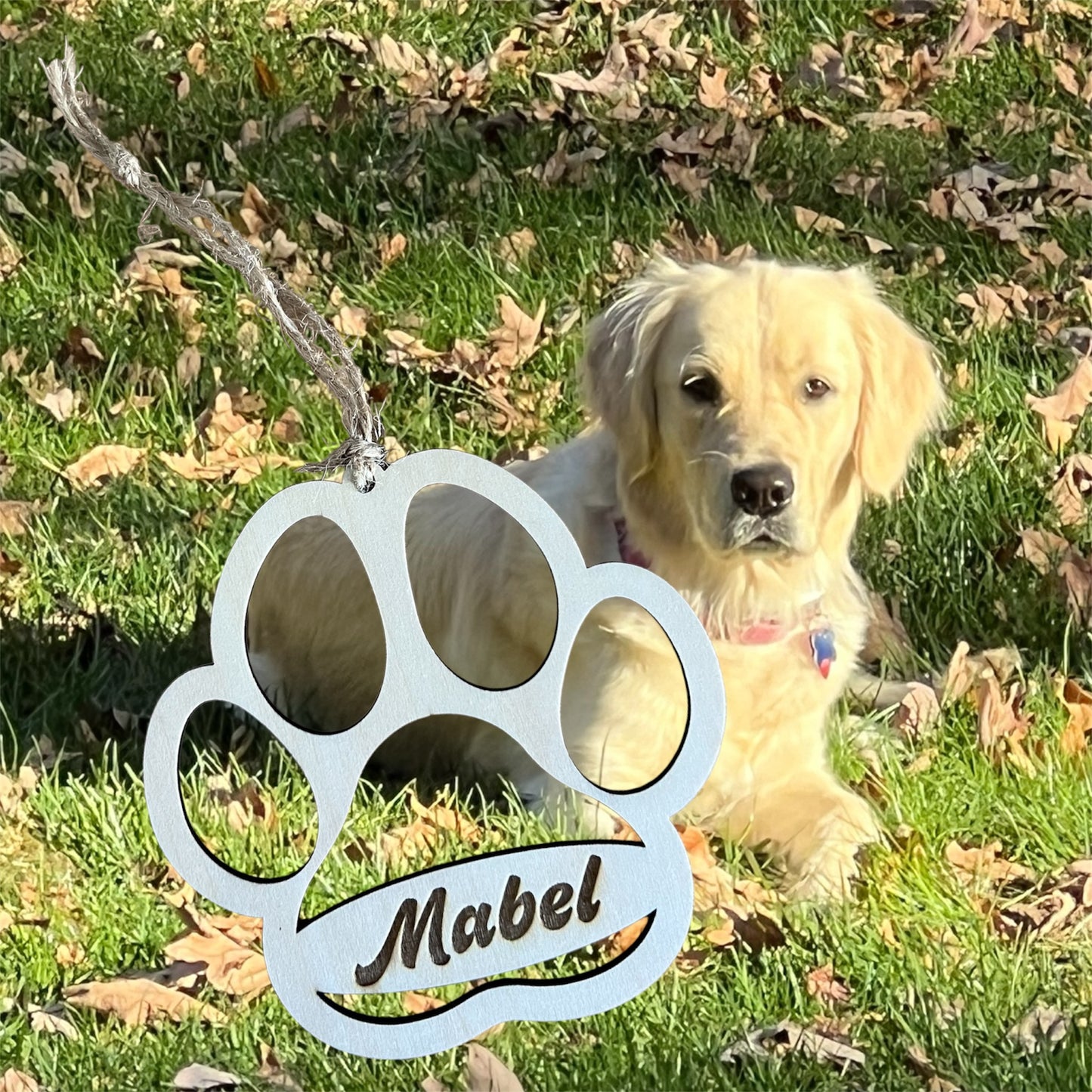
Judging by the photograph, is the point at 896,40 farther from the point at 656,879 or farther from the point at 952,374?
the point at 656,879

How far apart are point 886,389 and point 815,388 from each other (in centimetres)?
21

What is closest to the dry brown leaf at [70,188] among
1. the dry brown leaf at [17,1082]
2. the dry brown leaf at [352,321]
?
the dry brown leaf at [352,321]

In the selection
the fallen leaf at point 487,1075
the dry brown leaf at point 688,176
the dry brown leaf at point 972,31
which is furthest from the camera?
the dry brown leaf at point 972,31

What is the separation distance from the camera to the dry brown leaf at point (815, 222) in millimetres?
5137

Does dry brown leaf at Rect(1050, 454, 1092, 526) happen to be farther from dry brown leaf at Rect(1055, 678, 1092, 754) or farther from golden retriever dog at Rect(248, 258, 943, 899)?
golden retriever dog at Rect(248, 258, 943, 899)

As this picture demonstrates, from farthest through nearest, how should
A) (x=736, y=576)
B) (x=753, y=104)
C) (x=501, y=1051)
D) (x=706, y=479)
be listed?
(x=753, y=104) → (x=736, y=576) → (x=706, y=479) → (x=501, y=1051)

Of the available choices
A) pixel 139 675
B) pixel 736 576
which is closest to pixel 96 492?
pixel 139 675

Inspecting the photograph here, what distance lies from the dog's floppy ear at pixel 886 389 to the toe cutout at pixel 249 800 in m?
1.16

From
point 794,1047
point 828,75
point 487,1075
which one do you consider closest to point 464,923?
point 487,1075

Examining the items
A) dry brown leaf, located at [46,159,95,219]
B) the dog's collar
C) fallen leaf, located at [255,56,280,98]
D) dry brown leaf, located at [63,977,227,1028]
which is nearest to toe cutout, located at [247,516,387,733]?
the dog's collar

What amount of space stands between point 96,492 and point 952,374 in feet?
7.31

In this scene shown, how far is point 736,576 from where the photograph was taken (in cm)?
299

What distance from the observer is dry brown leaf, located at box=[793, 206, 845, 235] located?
202 inches

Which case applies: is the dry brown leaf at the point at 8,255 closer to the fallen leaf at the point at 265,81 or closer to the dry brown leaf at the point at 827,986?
the fallen leaf at the point at 265,81
